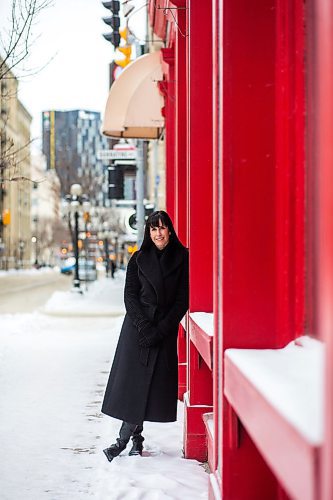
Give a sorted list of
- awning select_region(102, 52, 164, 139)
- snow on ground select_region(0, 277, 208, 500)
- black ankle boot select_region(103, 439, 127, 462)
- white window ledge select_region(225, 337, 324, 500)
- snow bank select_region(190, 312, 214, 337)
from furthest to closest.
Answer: awning select_region(102, 52, 164, 139) < black ankle boot select_region(103, 439, 127, 462) < snow on ground select_region(0, 277, 208, 500) < snow bank select_region(190, 312, 214, 337) < white window ledge select_region(225, 337, 324, 500)

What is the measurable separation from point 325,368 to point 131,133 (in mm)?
13477

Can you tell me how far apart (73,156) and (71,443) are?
4384cm

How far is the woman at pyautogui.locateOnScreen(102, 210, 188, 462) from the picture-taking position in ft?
21.4

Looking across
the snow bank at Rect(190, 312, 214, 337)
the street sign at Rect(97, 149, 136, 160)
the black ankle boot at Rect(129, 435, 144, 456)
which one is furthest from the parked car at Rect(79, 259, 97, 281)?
the snow bank at Rect(190, 312, 214, 337)

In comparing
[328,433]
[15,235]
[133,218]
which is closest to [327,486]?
[328,433]

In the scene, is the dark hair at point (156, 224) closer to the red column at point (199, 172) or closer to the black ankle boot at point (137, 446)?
Result: the red column at point (199, 172)

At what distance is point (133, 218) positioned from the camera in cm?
1916

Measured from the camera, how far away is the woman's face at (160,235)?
668cm

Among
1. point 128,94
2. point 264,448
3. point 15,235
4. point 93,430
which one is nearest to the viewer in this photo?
point 264,448

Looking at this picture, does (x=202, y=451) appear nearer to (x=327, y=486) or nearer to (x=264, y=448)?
(x=264, y=448)

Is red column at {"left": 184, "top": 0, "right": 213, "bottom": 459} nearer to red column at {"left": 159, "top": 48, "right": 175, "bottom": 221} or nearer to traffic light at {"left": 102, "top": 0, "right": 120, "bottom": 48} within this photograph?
red column at {"left": 159, "top": 48, "right": 175, "bottom": 221}

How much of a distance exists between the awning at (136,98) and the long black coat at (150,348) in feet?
22.3

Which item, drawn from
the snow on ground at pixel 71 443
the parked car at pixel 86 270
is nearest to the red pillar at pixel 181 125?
the snow on ground at pixel 71 443

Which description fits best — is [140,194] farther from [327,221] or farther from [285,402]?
[327,221]
